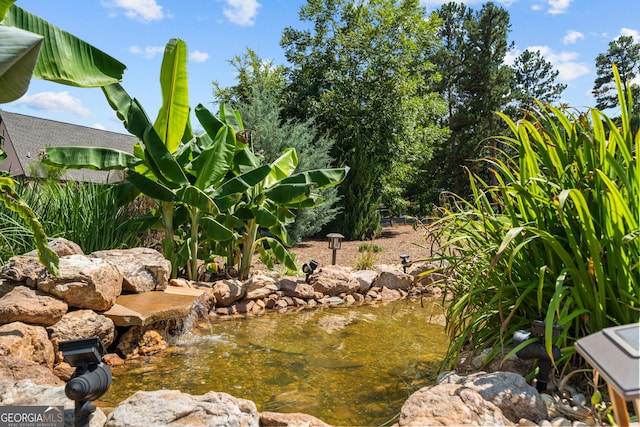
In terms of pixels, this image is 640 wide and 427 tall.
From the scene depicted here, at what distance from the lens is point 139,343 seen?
5000 mm

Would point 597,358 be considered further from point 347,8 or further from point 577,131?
point 347,8

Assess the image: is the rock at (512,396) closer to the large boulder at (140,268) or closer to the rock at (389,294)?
the large boulder at (140,268)

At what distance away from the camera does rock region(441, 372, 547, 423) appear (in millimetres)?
2396

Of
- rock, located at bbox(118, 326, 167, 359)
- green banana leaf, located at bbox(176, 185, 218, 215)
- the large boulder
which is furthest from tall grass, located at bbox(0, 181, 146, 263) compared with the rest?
rock, located at bbox(118, 326, 167, 359)

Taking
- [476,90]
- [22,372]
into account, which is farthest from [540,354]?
[476,90]

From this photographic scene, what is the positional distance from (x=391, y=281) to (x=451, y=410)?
252 inches

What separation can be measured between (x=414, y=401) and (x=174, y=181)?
500cm

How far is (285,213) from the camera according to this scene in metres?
8.29

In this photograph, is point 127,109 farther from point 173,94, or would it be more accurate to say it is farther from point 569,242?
point 569,242

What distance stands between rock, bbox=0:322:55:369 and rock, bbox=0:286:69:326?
9 cm

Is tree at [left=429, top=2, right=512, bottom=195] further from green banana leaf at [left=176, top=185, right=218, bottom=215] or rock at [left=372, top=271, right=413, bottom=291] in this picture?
green banana leaf at [left=176, top=185, right=218, bottom=215]

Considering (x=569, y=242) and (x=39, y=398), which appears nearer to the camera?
(x=39, y=398)

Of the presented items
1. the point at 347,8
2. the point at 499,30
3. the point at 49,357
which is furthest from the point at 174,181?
the point at 499,30

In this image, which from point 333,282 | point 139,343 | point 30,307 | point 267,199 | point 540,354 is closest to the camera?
point 540,354
